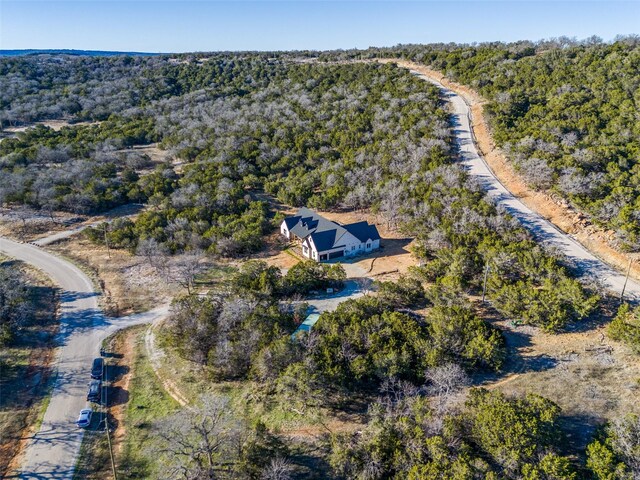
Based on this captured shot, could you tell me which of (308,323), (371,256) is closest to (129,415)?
(308,323)

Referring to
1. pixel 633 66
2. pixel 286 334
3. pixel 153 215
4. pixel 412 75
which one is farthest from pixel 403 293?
pixel 412 75

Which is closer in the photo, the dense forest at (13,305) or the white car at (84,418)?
the white car at (84,418)

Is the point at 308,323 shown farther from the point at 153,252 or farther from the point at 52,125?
the point at 52,125

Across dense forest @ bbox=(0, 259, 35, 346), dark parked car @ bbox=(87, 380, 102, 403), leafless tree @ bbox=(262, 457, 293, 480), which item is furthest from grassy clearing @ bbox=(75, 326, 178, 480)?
dense forest @ bbox=(0, 259, 35, 346)

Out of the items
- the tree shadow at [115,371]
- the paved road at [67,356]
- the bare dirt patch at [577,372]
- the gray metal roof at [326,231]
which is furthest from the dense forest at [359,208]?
the paved road at [67,356]

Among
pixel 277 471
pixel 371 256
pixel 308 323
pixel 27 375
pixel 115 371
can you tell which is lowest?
pixel 115 371

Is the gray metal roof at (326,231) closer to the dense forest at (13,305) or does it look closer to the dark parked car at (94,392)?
the dark parked car at (94,392)

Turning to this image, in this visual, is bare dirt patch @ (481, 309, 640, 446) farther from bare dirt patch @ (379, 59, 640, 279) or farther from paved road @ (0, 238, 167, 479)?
paved road @ (0, 238, 167, 479)
